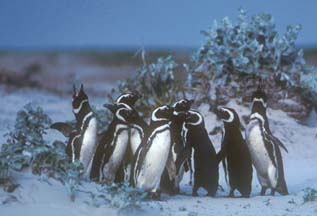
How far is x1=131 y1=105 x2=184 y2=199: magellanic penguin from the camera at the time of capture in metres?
5.79

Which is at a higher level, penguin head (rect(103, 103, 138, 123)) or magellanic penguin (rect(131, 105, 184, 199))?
penguin head (rect(103, 103, 138, 123))

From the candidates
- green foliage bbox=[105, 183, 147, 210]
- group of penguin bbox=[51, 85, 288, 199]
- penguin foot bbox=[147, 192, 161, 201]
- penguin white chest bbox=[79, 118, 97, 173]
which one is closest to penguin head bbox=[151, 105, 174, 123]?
group of penguin bbox=[51, 85, 288, 199]

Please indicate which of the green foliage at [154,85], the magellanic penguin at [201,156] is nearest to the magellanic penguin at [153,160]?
the magellanic penguin at [201,156]

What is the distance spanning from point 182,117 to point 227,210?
1113 mm

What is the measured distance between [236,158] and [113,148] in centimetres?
104

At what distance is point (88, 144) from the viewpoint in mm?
6520

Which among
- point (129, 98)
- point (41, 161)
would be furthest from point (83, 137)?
point (41, 161)

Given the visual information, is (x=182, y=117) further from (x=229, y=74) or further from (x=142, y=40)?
(x=229, y=74)

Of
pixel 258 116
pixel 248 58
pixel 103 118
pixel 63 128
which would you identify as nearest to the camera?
pixel 258 116

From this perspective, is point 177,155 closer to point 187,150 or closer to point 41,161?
point 187,150

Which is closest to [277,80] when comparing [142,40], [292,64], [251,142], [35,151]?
[292,64]

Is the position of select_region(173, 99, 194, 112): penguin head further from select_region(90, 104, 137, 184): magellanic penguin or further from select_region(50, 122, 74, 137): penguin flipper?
select_region(50, 122, 74, 137): penguin flipper

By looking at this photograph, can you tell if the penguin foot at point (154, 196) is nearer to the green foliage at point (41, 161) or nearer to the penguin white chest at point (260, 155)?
the green foliage at point (41, 161)

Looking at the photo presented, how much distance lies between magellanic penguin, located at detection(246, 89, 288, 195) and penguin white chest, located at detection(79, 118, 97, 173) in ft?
4.43
